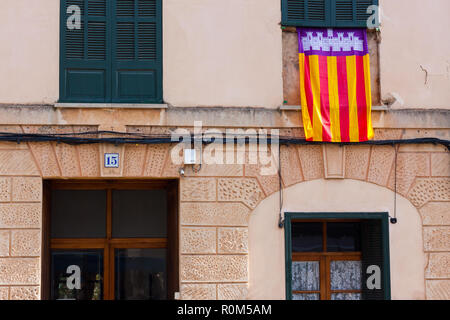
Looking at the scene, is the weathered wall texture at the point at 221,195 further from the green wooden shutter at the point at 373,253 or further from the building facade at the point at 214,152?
the green wooden shutter at the point at 373,253

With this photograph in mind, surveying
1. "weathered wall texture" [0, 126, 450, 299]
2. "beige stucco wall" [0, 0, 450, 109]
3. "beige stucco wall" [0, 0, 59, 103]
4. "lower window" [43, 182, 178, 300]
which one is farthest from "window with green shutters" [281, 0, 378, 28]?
"beige stucco wall" [0, 0, 59, 103]

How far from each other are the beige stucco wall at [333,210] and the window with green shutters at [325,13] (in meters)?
2.29

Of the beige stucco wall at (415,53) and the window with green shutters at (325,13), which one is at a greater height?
the window with green shutters at (325,13)

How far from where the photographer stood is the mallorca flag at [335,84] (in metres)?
11.4

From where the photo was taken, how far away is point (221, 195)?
1124 centimetres

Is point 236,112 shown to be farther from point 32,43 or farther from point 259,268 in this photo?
point 32,43

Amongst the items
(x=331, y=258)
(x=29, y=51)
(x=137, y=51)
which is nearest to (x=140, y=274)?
(x=331, y=258)

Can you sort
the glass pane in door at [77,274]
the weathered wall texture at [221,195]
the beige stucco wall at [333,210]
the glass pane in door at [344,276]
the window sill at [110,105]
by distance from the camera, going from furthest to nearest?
the glass pane in door at [344,276] → the glass pane in door at [77,274] → the beige stucco wall at [333,210] → the window sill at [110,105] → the weathered wall texture at [221,195]

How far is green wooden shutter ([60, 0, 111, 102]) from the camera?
443 inches

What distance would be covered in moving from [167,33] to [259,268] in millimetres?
3527

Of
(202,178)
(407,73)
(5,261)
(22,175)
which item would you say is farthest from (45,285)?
(407,73)

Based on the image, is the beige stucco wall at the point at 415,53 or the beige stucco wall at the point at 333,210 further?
the beige stucco wall at the point at 415,53

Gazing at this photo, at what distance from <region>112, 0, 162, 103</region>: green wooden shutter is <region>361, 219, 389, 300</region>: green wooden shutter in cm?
356

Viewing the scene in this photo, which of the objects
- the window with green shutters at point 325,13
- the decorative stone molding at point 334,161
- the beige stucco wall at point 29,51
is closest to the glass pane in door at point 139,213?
the beige stucco wall at point 29,51
